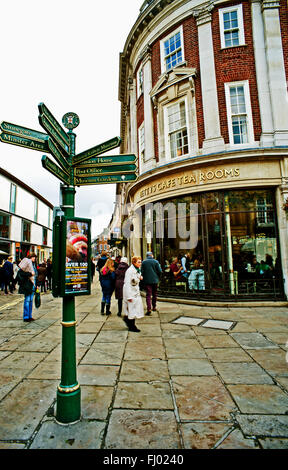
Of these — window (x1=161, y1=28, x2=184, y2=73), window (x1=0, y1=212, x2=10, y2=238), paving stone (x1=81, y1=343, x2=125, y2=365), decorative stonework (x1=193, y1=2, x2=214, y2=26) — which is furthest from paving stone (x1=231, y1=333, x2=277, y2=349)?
window (x1=0, y1=212, x2=10, y2=238)

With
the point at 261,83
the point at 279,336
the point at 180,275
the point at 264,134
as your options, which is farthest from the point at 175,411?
the point at 261,83

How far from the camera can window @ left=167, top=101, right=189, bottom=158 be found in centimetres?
1072

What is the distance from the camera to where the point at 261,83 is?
9.34m

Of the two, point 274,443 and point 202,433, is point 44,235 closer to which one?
point 202,433

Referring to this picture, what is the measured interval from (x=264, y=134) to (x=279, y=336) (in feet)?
23.6

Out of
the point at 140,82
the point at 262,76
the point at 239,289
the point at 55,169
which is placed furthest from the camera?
the point at 140,82

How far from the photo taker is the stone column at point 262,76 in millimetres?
9164

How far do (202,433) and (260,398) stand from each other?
1.06 metres

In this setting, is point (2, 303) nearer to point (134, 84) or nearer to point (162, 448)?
point (162, 448)

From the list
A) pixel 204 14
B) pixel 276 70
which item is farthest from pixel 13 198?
pixel 276 70

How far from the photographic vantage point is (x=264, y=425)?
2518 millimetres

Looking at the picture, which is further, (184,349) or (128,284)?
(128,284)

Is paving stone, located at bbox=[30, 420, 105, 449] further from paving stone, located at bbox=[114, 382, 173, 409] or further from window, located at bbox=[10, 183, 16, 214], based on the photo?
window, located at bbox=[10, 183, 16, 214]

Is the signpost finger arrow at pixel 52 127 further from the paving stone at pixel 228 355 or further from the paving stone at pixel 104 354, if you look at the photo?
the paving stone at pixel 228 355
